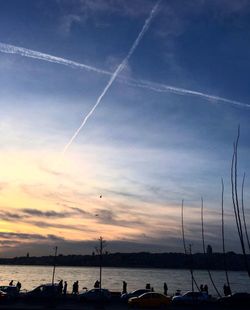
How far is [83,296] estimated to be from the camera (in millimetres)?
55031

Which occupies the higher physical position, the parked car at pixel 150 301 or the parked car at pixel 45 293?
the parked car at pixel 45 293

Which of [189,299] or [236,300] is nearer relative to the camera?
[236,300]

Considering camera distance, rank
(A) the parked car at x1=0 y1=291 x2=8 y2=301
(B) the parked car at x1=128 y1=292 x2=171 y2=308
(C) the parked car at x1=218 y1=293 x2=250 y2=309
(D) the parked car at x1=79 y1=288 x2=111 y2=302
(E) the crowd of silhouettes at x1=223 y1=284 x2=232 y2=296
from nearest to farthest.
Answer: (E) the crowd of silhouettes at x1=223 y1=284 x2=232 y2=296
(C) the parked car at x1=218 y1=293 x2=250 y2=309
(B) the parked car at x1=128 y1=292 x2=171 y2=308
(A) the parked car at x1=0 y1=291 x2=8 y2=301
(D) the parked car at x1=79 y1=288 x2=111 y2=302

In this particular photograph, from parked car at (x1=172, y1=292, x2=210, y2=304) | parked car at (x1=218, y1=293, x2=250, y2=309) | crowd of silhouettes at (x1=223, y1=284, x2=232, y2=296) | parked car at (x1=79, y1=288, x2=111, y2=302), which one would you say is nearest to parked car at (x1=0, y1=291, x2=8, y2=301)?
parked car at (x1=79, y1=288, x2=111, y2=302)

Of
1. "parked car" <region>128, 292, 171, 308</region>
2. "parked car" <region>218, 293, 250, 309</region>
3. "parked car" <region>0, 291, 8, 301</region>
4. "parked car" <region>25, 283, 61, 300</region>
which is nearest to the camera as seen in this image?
"parked car" <region>218, 293, 250, 309</region>

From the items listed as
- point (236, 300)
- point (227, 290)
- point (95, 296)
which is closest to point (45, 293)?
point (95, 296)

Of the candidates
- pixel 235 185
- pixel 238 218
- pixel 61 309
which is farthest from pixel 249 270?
pixel 61 309

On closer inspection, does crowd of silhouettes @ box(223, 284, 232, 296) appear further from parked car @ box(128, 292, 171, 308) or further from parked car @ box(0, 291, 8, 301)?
parked car @ box(0, 291, 8, 301)

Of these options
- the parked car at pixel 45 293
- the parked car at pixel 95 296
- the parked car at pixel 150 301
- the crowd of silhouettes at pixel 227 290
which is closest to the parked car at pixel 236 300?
the crowd of silhouettes at pixel 227 290

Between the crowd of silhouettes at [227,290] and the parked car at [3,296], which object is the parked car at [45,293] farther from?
the crowd of silhouettes at [227,290]

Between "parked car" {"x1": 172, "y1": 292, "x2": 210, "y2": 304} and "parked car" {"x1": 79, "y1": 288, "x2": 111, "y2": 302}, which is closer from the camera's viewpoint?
"parked car" {"x1": 172, "y1": 292, "x2": 210, "y2": 304}

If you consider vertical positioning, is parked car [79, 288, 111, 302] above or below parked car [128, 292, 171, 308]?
above

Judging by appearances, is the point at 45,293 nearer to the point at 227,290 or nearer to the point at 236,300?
the point at 236,300

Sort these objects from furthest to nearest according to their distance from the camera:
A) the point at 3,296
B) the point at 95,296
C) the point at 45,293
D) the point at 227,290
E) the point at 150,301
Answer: the point at 95,296 → the point at 45,293 → the point at 3,296 → the point at 150,301 → the point at 227,290
